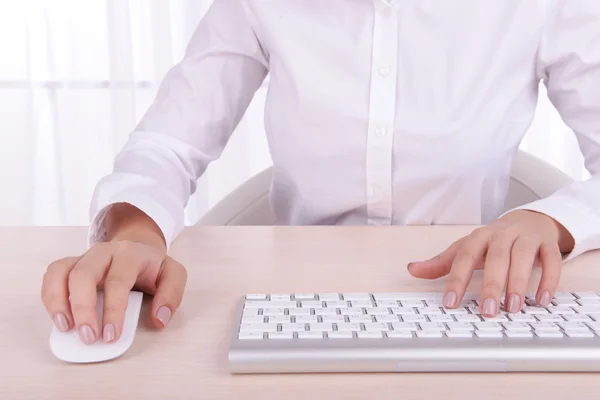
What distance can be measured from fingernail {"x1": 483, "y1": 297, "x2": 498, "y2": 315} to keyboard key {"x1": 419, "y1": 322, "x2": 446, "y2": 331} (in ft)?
0.14

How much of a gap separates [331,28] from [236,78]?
0.58 ft

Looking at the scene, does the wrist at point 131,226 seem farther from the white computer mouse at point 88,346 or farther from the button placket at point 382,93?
the button placket at point 382,93

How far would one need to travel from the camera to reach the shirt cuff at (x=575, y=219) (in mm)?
674

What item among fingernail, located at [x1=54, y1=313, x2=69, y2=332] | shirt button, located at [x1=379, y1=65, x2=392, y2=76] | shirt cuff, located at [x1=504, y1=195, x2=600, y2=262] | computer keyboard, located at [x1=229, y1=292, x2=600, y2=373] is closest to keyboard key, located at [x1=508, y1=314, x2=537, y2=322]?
computer keyboard, located at [x1=229, y1=292, x2=600, y2=373]

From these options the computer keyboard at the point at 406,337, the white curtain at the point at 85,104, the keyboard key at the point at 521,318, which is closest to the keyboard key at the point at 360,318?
the computer keyboard at the point at 406,337

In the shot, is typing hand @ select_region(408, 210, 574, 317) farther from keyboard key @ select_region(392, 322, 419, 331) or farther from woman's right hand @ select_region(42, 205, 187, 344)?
woman's right hand @ select_region(42, 205, 187, 344)

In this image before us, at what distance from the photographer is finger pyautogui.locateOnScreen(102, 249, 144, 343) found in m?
0.45

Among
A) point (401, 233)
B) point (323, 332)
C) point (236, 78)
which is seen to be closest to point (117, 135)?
point (236, 78)

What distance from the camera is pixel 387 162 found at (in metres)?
0.96

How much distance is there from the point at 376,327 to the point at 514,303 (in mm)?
118

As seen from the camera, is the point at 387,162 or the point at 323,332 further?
the point at 387,162

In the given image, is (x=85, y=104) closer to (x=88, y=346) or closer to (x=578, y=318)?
(x=88, y=346)

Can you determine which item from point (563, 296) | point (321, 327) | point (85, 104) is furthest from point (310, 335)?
point (85, 104)

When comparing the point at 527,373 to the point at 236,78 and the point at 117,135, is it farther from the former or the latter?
the point at 117,135
